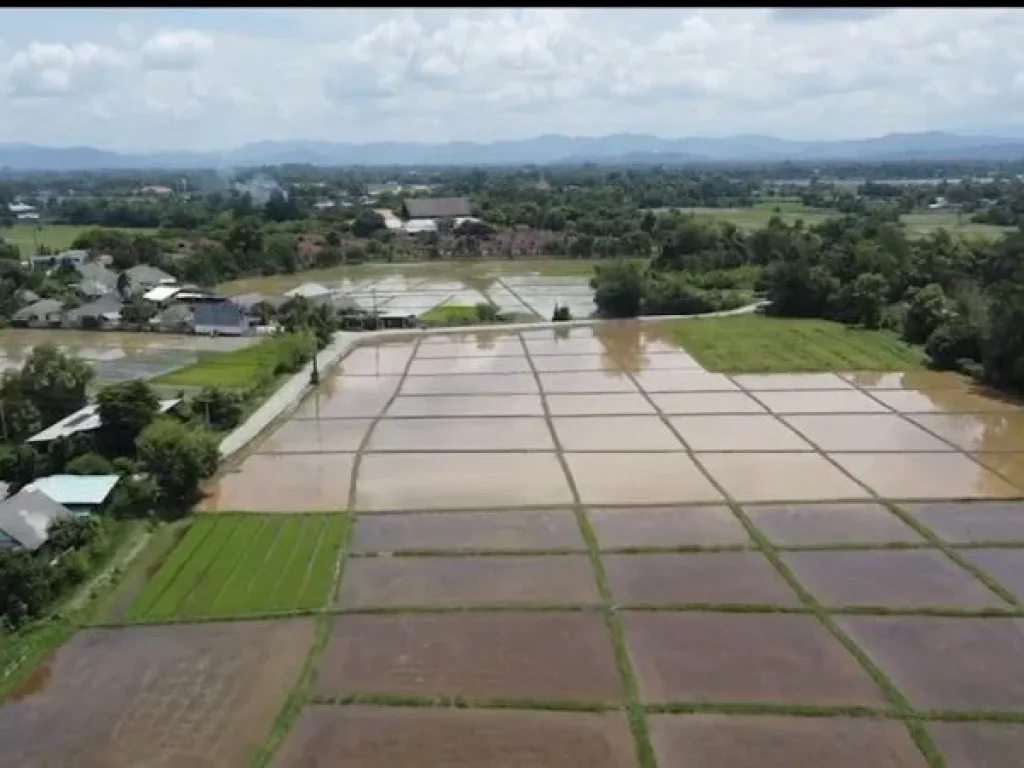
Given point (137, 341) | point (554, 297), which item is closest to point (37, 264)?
point (137, 341)

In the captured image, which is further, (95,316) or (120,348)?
(95,316)

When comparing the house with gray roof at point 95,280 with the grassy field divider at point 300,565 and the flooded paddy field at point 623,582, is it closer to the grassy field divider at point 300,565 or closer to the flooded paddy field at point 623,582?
the flooded paddy field at point 623,582

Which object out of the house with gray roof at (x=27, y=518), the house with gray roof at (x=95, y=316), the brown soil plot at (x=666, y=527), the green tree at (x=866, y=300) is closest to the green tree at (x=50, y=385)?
the house with gray roof at (x=27, y=518)

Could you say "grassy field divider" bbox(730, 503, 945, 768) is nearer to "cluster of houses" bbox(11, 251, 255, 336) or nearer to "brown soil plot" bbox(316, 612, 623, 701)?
"brown soil plot" bbox(316, 612, 623, 701)

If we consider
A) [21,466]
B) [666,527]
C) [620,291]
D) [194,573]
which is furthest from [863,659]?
[620,291]

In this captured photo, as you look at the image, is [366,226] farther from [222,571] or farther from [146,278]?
[222,571]

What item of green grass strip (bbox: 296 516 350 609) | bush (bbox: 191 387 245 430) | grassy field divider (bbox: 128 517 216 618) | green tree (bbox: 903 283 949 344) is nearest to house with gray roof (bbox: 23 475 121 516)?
grassy field divider (bbox: 128 517 216 618)

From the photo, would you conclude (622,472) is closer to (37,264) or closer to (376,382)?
(376,382)
